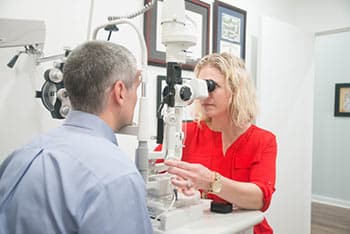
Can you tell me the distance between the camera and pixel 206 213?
1135mm

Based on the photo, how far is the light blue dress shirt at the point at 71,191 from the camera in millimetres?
653

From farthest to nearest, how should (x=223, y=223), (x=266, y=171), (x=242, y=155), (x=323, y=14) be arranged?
(x=323, y=14) → (x=242, y=155) → (x=266, y=171) → (x=223, y=223)

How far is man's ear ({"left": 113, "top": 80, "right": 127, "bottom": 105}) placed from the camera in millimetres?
845

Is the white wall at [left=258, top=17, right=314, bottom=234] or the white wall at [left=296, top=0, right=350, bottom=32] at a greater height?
the white wall at [left=296, top=0, right=350, bottom=32]

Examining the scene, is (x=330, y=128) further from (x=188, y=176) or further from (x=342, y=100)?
(x=188, y=176)

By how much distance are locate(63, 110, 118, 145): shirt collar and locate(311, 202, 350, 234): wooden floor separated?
3275mm

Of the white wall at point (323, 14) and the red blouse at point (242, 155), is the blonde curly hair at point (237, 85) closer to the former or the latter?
the red blouse at point (242, 155)

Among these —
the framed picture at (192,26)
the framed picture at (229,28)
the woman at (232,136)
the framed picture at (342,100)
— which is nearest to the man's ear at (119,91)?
the woman at (232,136)

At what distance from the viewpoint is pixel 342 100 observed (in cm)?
443

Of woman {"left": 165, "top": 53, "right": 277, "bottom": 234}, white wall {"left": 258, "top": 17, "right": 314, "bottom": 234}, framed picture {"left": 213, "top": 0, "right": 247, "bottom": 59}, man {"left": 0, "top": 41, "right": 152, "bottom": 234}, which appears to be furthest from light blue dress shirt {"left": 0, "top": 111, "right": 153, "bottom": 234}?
white wall {"left": 258, "top": 17, "right": 314, "bottom": 234}

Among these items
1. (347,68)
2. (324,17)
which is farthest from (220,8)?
(347,68)

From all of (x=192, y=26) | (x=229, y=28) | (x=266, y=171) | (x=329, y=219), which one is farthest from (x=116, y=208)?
(x=329, y=219)

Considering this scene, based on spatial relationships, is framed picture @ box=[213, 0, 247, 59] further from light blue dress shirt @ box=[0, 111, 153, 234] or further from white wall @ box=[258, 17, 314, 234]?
light blue dress shirt @ box=[0, 111, 153, 234]

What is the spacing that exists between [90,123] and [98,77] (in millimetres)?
116
